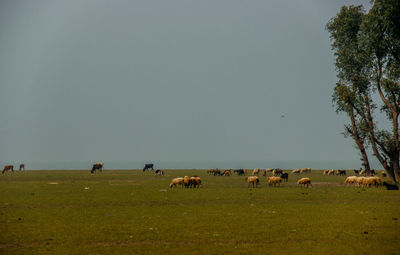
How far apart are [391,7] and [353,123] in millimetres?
17831

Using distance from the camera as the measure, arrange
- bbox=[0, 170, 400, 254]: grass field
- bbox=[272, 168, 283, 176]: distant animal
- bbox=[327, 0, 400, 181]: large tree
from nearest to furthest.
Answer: bbox=[0, 170, 400, 254]: grass field → bbox=[327, 0, 400, 181]: large tree → bbox=[272, 168, 283, 176]: distant animal

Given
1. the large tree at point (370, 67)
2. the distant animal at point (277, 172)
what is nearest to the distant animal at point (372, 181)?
the large tree at point (370, 67)

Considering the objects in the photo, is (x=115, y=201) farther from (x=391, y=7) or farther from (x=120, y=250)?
(x=391, y=7)

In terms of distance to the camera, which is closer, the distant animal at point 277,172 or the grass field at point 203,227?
the grass field at point 203,227

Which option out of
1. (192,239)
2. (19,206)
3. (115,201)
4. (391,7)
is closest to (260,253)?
(192,239)

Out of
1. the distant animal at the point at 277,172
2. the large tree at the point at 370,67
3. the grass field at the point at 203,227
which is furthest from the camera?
the distant animal at the point at 277,172

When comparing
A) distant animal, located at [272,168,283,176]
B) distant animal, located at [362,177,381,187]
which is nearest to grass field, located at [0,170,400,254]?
distant animal, located at [362,177,381,187]

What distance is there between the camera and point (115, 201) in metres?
32.0

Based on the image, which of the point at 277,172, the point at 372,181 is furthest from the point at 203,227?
the point at 277,172

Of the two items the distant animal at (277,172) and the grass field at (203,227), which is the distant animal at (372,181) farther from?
the distant animal at (277,172)

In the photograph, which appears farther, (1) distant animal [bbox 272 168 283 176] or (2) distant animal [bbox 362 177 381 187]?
(1) distant animal [bbox 272 168 283 176]

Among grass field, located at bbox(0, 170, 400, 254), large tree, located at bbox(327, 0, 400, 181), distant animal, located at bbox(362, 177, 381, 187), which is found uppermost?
large tree, located at bbox(327, 0, 400, 181)

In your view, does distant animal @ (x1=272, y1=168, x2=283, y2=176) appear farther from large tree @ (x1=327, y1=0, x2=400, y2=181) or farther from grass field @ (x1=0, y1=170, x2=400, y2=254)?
grass field @ (x1=0, y1=170, x2=400, y2=254)

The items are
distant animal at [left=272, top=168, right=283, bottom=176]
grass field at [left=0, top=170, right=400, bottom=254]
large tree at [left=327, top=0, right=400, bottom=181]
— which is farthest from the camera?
distant animal at [left=272, top=168, right=283, bottom=176]
